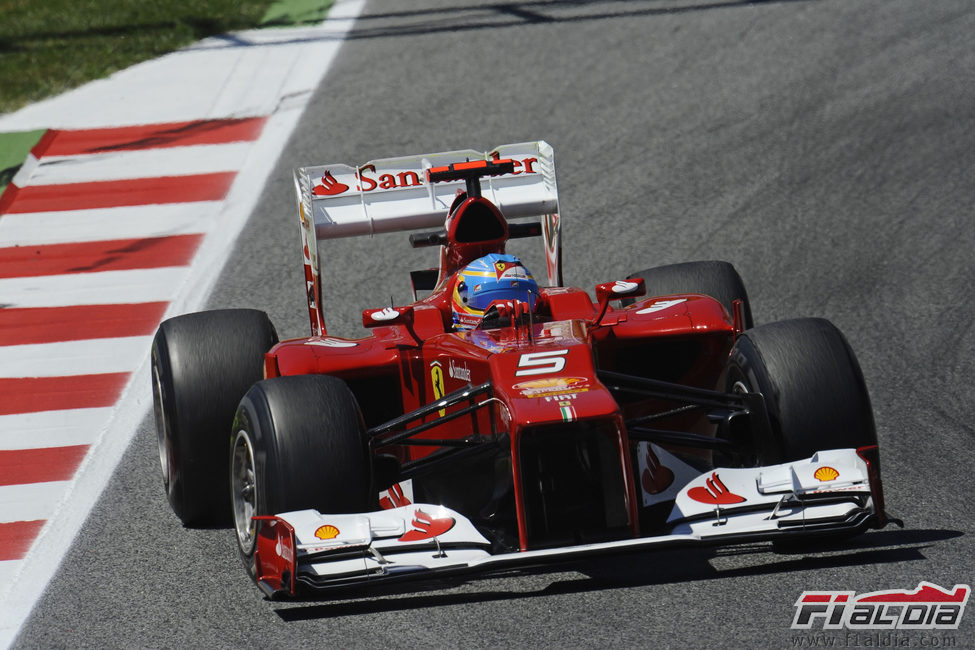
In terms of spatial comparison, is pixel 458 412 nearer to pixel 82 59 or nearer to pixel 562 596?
pixel 562 596

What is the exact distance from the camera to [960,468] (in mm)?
7465

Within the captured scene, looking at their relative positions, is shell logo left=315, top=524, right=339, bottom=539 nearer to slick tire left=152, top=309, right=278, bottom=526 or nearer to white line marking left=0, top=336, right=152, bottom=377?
slick tire left=152, top=309, right=278, bottom=526

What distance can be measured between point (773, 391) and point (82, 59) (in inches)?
463

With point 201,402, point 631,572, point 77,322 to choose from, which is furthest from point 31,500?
point 631,572

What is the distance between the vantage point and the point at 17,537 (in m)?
7.43

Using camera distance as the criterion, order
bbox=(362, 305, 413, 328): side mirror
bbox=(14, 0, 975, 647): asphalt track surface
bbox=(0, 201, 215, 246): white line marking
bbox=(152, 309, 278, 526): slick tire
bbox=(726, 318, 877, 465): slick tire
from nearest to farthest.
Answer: bbox=(14, 0, 975, 647): asphalt track surface → bbox=(726, 318, 877, 465): slick tire → bbox=(362, 305, 413, 328): side mirror → bbox=(152, 309, 278, 526): slick tire → bbox=(0, 201, 215, 246): white line marking

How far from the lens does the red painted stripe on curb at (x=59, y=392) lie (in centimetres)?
925

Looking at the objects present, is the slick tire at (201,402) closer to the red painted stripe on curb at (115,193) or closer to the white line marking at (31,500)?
the white line marking at (31,500)

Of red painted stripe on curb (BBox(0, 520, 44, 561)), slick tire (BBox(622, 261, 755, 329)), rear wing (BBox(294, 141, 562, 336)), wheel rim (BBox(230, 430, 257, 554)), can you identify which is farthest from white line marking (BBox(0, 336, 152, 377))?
slick tire (BBox(622, 261, 755, 329))

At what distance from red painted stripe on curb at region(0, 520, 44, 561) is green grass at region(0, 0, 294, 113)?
328 inches

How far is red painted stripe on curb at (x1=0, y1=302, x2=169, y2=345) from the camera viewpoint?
10.4 meters

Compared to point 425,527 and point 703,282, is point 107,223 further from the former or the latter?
point 425,527

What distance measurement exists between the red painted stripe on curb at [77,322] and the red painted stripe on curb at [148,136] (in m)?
3.32

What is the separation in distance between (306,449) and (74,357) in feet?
15.0
